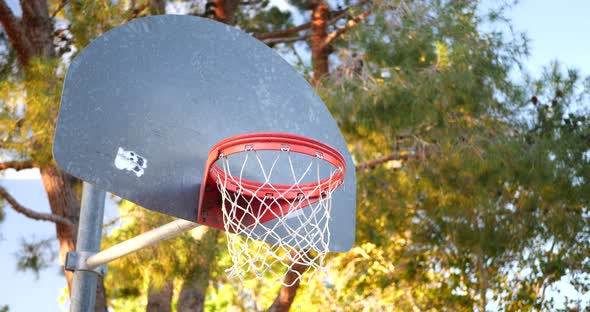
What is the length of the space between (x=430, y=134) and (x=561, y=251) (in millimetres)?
2758

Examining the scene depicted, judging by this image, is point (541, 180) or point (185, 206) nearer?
point (185, 206)

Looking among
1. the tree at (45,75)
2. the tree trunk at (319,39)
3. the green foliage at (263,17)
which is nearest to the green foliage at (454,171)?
the tree trunk at (319,39)

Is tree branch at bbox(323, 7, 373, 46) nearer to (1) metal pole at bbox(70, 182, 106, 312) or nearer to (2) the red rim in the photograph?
(1) metal pole at bbox(70, 182, 106, 312)

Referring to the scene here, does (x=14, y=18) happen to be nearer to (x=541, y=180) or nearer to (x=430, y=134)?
(x=430, y=134)

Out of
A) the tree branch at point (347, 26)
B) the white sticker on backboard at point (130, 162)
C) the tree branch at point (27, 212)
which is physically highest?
the tree branch at point (347, 26)

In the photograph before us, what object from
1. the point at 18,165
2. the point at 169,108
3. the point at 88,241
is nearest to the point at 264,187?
the point at 169,108

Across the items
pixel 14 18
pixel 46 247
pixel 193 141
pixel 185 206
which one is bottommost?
pixel 185 206

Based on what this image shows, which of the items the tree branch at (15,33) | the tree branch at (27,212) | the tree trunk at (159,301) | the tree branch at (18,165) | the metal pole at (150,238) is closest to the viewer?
the metal pole at (150,238)

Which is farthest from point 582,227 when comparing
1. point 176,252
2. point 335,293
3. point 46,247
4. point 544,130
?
point 46,247

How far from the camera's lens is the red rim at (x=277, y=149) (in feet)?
8.53

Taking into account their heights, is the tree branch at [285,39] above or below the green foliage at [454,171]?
above

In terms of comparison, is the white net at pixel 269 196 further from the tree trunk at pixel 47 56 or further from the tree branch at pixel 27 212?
the tree trunk at pixel 47 56

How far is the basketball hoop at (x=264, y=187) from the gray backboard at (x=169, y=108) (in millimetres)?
144

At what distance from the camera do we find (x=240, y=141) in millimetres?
2633
